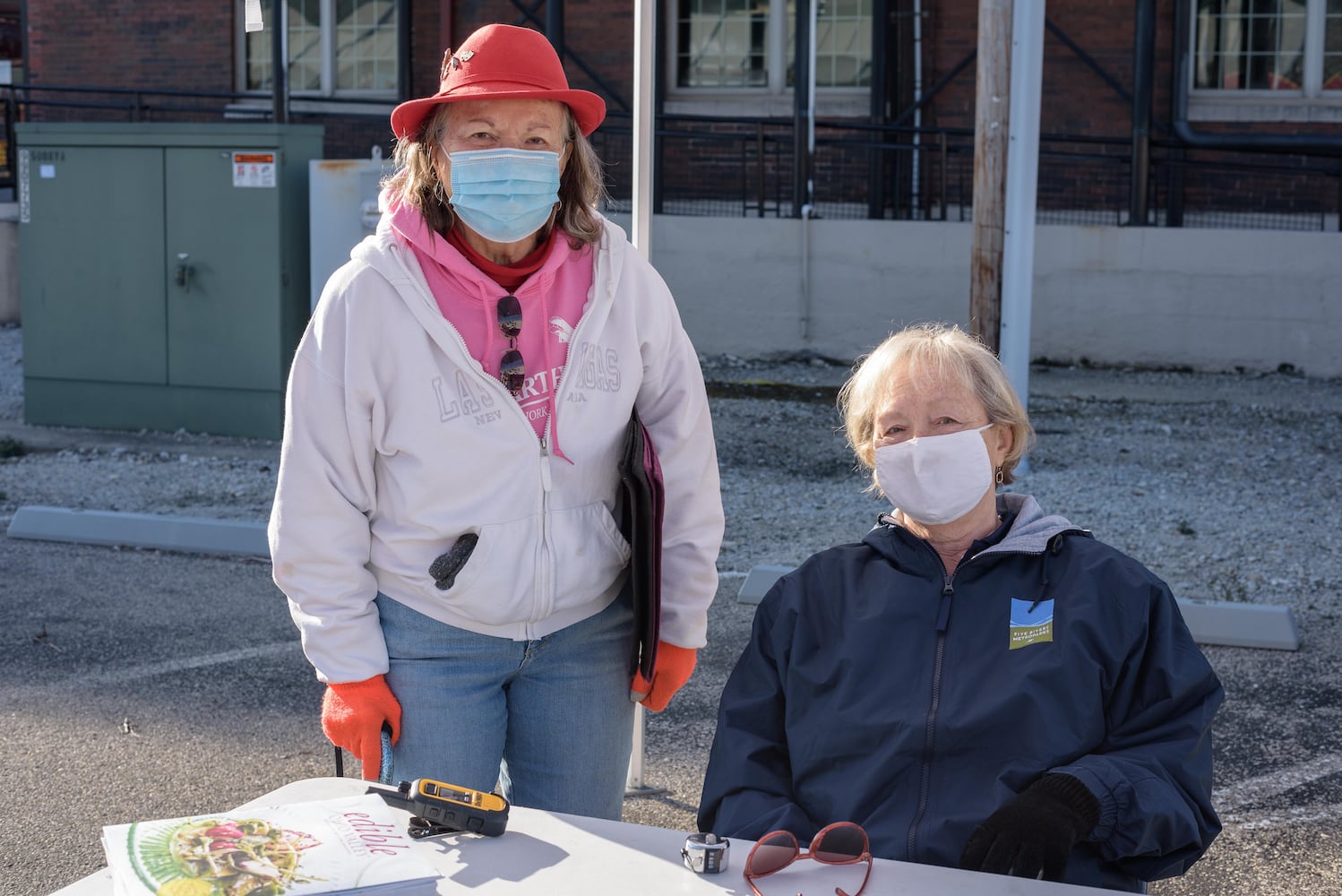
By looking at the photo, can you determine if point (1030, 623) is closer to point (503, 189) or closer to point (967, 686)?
point (967, 686)

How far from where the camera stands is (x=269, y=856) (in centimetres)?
190

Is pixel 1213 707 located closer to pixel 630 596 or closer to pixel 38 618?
pixel 630 596

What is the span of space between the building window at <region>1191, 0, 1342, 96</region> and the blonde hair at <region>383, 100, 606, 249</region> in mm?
12592

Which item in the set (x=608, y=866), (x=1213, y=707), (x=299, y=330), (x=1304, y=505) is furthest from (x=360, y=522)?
(x=299, y=330)

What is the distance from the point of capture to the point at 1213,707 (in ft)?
7.87

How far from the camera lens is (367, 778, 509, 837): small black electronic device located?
2.06 m

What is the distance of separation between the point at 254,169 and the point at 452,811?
26.2ft

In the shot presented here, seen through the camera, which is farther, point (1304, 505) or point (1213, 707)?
point (1304, 505)

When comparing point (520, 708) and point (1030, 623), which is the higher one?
point (1030, 623)

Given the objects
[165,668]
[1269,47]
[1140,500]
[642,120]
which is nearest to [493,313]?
[642,120]

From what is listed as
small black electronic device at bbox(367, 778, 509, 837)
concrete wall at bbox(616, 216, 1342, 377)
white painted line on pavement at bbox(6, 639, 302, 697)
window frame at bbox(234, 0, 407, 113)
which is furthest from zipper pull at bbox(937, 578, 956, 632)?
window frame at bbox(234, 0, 407, 113)

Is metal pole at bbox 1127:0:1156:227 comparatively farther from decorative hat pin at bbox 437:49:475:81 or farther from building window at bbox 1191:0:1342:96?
decorative hat pin at bbox 437:49:475:81

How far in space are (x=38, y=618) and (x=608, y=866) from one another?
473 centimetres

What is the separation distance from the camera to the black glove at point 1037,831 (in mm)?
2186
